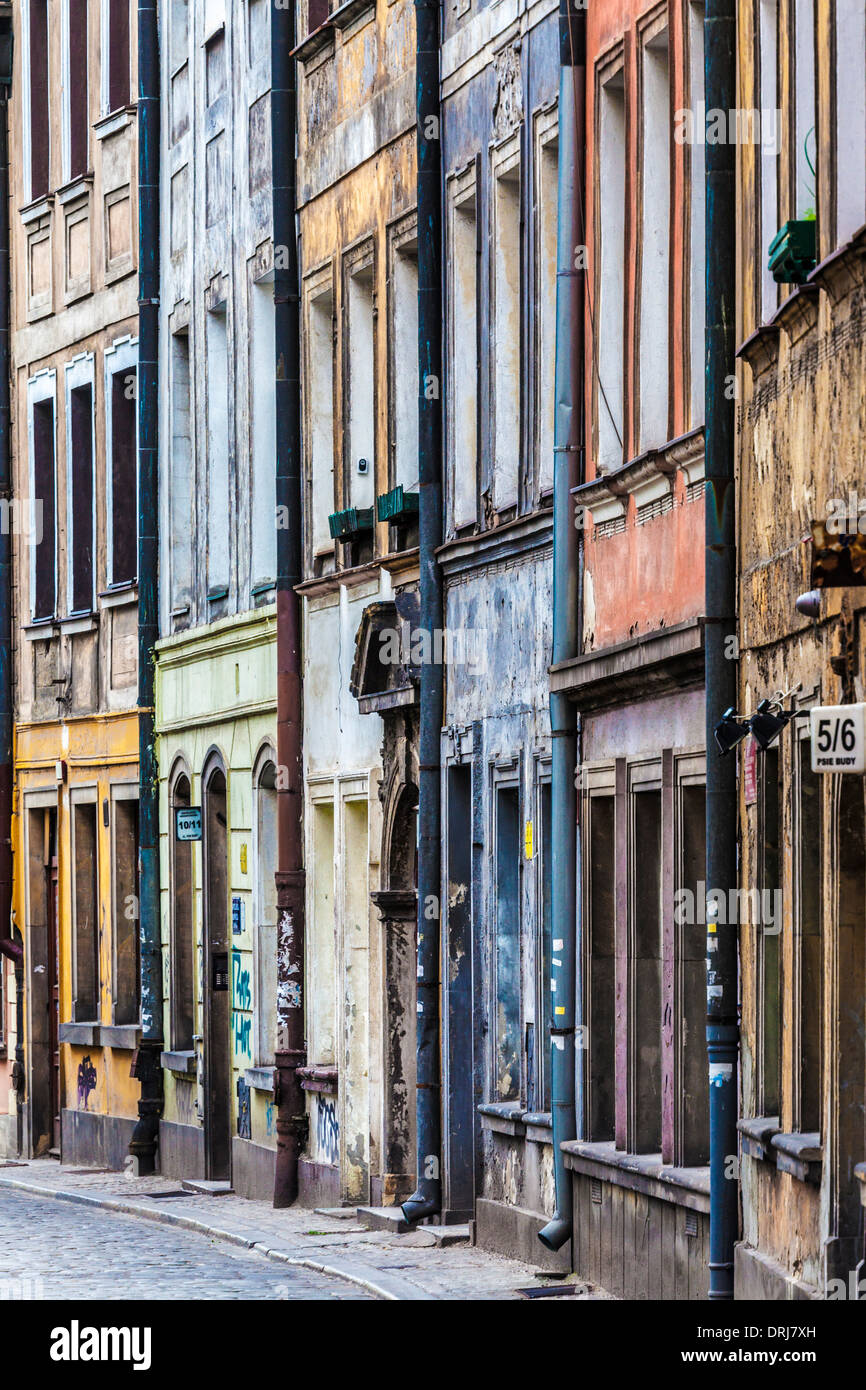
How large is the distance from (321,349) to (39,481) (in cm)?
848

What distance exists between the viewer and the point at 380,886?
22375 millimetres

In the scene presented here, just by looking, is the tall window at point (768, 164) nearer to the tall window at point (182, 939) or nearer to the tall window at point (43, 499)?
the tall window at point (182, 939)

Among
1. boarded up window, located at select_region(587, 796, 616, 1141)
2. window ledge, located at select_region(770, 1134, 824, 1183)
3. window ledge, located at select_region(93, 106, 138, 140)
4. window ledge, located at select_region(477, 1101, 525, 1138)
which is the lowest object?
window ledge, located at select_region(477, 1101, 525, 1138)

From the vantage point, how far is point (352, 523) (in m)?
23.0

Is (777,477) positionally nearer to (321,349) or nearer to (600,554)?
(600,554)

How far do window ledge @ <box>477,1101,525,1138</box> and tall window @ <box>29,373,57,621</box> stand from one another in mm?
13085

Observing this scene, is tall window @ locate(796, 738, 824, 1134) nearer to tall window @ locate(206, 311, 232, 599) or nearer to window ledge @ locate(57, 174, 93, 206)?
tall window @ locate(206, 311, 232, 599)

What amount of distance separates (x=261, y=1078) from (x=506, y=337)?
710cm

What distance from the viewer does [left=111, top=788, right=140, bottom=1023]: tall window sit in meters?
29.5

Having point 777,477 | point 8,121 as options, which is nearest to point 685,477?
point 777,477

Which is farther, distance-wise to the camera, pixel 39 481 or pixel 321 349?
pixel 39 481

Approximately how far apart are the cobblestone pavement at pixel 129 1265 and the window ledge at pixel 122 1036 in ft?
13.3

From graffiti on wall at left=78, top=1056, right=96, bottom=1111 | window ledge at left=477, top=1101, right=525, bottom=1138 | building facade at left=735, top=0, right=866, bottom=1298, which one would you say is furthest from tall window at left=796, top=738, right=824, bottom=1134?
graffiti on wall at left=78, top=1056, right=96, bottom=1111

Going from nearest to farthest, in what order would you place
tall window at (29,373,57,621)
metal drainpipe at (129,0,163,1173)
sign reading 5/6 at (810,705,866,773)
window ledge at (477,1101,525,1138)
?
sign reading 5/6 at (810,705,866,773)
window ledge at (477,1101,525,1138)
metal drainpipe at (129,0,163,1173)
tall window at (29,373,57,621)
